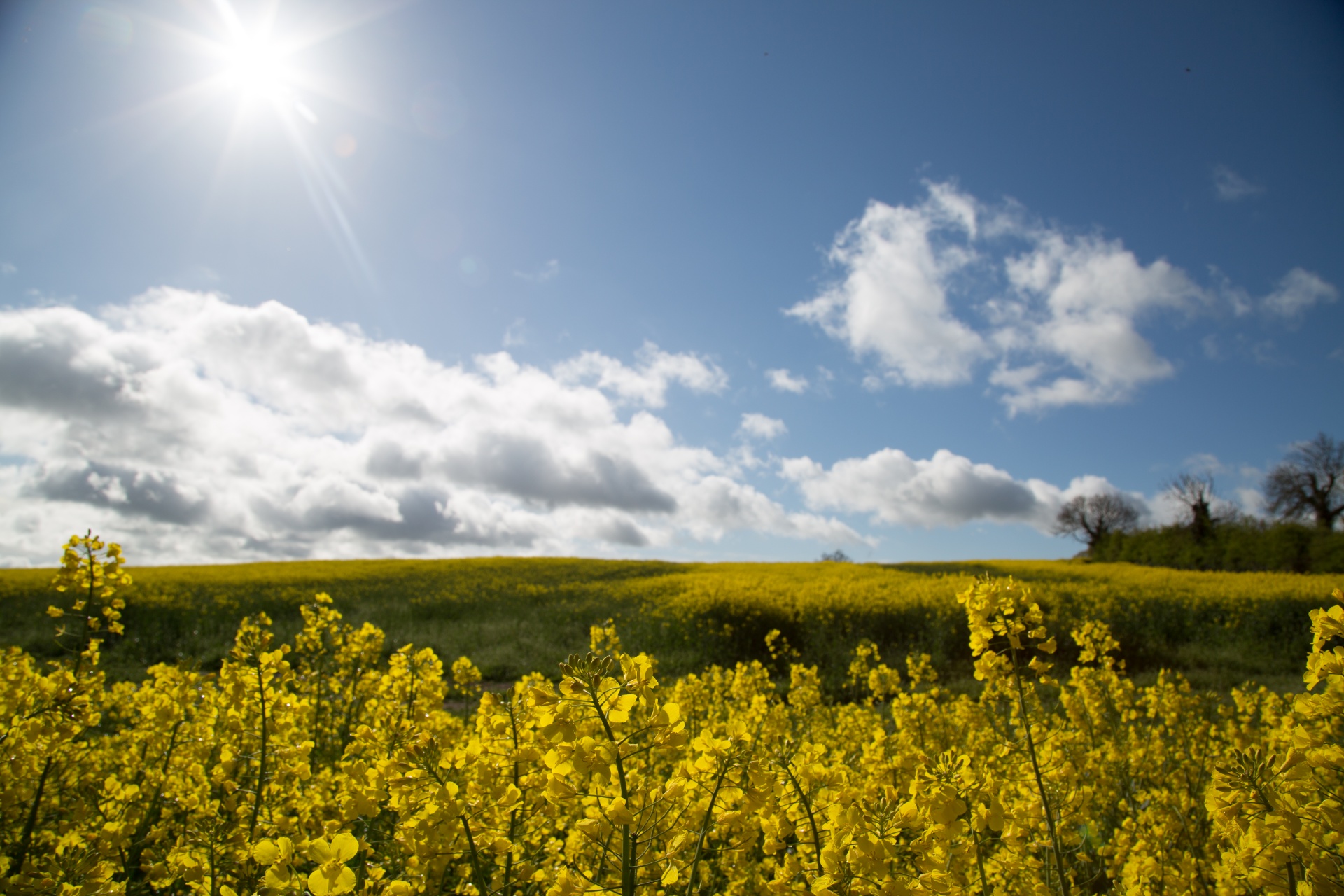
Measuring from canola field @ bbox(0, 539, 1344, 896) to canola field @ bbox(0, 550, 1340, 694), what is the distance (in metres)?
7.27

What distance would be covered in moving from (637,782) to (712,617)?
45.0 ft

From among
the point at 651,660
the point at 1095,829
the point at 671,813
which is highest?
the point at 651,660

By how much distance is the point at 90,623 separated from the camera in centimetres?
274

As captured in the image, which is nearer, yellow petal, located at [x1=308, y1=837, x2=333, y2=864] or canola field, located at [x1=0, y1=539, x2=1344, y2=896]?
yellow petal, located at [x1=308, y1=837, x2=333, y2=864]

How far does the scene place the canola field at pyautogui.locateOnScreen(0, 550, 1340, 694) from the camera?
12.9m

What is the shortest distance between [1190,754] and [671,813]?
4.49 m

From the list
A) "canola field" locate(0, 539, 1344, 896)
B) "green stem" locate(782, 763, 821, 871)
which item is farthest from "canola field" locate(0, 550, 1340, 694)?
"green stem" locate(782, 763, 821, 871)

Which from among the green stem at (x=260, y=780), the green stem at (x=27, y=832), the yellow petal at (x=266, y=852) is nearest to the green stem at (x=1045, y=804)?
the yellow petal at (x=266, y=852)

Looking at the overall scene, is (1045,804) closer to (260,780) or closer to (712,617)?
(260,780)

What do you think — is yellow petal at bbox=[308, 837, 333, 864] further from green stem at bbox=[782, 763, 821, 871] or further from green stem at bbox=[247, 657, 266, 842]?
green stem at bbox=[247, 657, 266, 842]

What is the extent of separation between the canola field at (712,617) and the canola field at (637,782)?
7.27 metres

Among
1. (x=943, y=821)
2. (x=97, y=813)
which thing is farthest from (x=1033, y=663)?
(x=97, y=813)

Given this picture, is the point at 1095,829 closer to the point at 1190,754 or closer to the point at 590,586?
the point at 1190,754

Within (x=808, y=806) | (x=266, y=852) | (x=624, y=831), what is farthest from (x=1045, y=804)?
(x=266, y=852)
